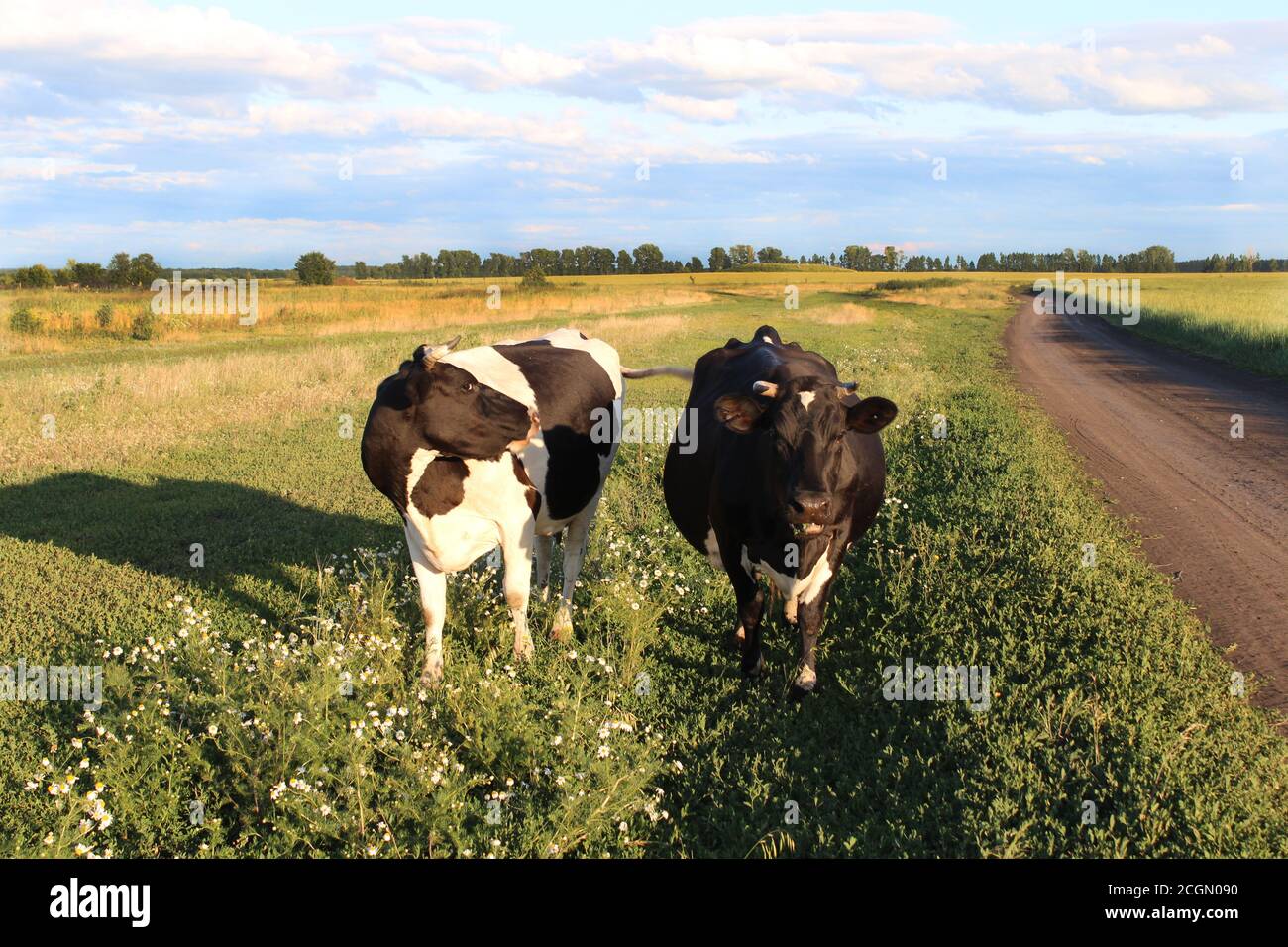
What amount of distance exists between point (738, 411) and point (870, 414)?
28.9 inches

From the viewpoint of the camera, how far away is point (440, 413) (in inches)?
210

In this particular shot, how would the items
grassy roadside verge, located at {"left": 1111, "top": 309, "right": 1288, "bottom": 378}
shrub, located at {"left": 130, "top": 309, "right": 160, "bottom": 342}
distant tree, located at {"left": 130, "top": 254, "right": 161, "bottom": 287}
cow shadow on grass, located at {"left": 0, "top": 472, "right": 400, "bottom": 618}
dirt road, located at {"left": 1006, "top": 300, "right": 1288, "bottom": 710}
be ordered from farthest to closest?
distant tree, located at {"left": 130, "top": 254, "right": 161, "bottom": 287} → shrub, located at {"left": 130, "top": 309, "right": 160, "bottom": 342} → grassy roadside verge, located at {"left": 1111, "top": 309, "right": 1288, "bottom": 378} → cow shadow on grass, located at {"left": 0, "top": 472, "right": 400, "bottom": 618} → dirt road, located at {"left": 1006, "top": 300, "right": 1288, "bottom": 710}

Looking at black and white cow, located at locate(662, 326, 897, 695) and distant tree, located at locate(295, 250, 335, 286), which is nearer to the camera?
black and white cow, located at locate(662, 326, 897, 695)

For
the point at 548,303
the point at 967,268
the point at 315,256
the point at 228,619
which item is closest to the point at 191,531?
the point at 228,619

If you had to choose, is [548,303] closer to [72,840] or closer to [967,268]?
[72,840]

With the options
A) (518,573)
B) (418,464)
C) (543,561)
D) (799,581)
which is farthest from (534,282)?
(799,581)

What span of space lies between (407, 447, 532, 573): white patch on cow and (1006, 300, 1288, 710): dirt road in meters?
4.63

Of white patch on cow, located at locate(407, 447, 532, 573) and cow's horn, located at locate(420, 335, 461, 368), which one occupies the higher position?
cow's horn, located at locate(420, 335, 461, 368)

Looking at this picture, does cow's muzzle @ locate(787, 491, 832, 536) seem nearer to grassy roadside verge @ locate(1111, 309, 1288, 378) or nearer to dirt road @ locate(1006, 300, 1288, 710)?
dirt road @ locate(1006, 300, 1288, 710)

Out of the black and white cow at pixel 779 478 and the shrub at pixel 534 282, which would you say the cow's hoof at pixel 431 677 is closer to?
the black and white cow at pixel 779 478

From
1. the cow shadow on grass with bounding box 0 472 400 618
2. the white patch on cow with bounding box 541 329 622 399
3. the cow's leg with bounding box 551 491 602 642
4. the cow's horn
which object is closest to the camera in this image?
the cow's horn

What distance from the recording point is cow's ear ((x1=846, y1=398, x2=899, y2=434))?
496 centimetres

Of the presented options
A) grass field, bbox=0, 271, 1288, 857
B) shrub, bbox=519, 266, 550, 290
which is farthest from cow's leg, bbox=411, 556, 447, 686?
shrub, bbox=519, 266, 550, 290

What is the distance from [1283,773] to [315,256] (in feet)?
252
